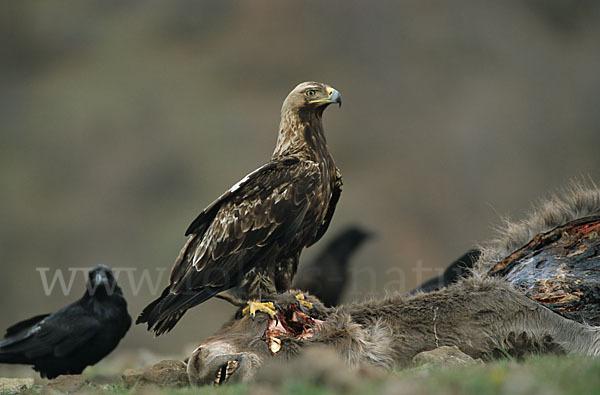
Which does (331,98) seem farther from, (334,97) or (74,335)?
(74,335)

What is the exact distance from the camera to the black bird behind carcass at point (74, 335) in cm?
478

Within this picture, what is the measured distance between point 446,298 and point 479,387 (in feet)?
4.74

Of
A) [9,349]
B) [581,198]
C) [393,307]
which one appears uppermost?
[581,198]

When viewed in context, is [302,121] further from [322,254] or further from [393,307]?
[322,254]

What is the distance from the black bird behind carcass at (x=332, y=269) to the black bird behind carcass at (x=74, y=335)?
2888 millimetres

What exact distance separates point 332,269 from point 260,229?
4.69 m

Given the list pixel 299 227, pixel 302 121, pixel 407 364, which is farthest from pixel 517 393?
pixel 302 121

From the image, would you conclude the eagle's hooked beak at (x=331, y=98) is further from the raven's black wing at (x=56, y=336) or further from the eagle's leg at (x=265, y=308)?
the raven's black wing at (x=56, y=336)

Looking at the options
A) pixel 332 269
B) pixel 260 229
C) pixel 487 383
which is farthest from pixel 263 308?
pixel 332 269

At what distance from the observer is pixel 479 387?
6.08 ft

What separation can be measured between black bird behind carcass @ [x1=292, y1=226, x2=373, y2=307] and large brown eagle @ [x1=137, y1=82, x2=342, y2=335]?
3664 millimetres

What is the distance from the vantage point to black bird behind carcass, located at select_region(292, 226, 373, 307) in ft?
25.8

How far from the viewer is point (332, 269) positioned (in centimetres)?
834

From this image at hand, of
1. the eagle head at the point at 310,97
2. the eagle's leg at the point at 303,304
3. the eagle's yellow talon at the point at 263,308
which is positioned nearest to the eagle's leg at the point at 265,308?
the eagle's yellow talon at the point at 263,308
